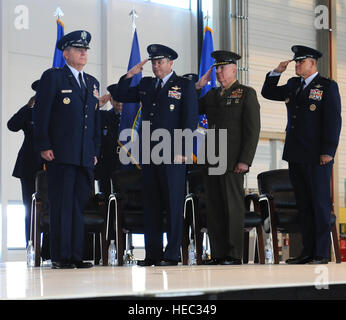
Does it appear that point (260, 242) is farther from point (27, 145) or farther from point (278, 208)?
point (27, 145)

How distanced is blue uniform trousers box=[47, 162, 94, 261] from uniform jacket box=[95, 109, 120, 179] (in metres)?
1.83

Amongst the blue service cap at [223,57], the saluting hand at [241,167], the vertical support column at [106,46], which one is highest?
the vertical support column at [106,46]

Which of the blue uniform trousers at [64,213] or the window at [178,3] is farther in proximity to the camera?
the window at [178,3]

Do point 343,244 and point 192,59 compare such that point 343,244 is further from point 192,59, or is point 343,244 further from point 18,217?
point 18,217

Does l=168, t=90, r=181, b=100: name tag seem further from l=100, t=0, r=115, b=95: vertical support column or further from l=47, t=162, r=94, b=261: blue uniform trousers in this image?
l=100, t=0, r=115, b=95: vertical support column

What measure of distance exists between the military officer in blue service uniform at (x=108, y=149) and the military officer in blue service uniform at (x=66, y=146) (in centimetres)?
173

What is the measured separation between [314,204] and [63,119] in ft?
5.82

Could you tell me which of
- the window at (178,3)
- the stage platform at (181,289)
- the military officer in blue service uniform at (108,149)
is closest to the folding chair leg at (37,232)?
the military officer in blue service uniform at (108,149)

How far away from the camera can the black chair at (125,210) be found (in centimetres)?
521

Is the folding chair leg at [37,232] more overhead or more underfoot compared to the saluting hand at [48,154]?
more underfoot

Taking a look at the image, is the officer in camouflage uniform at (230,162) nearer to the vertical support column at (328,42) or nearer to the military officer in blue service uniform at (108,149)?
the military officer in blue service uniform at (108,149)

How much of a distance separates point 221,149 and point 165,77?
657mm

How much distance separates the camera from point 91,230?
525 cm

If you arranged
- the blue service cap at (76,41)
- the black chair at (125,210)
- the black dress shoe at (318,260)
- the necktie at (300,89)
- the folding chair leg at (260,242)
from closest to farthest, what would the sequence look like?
the blue service cap at (76,41), the black dress shoe at (318,260), the necktie at (300,89), the black chair at (125,210), the folding chair leg at (260,242)
